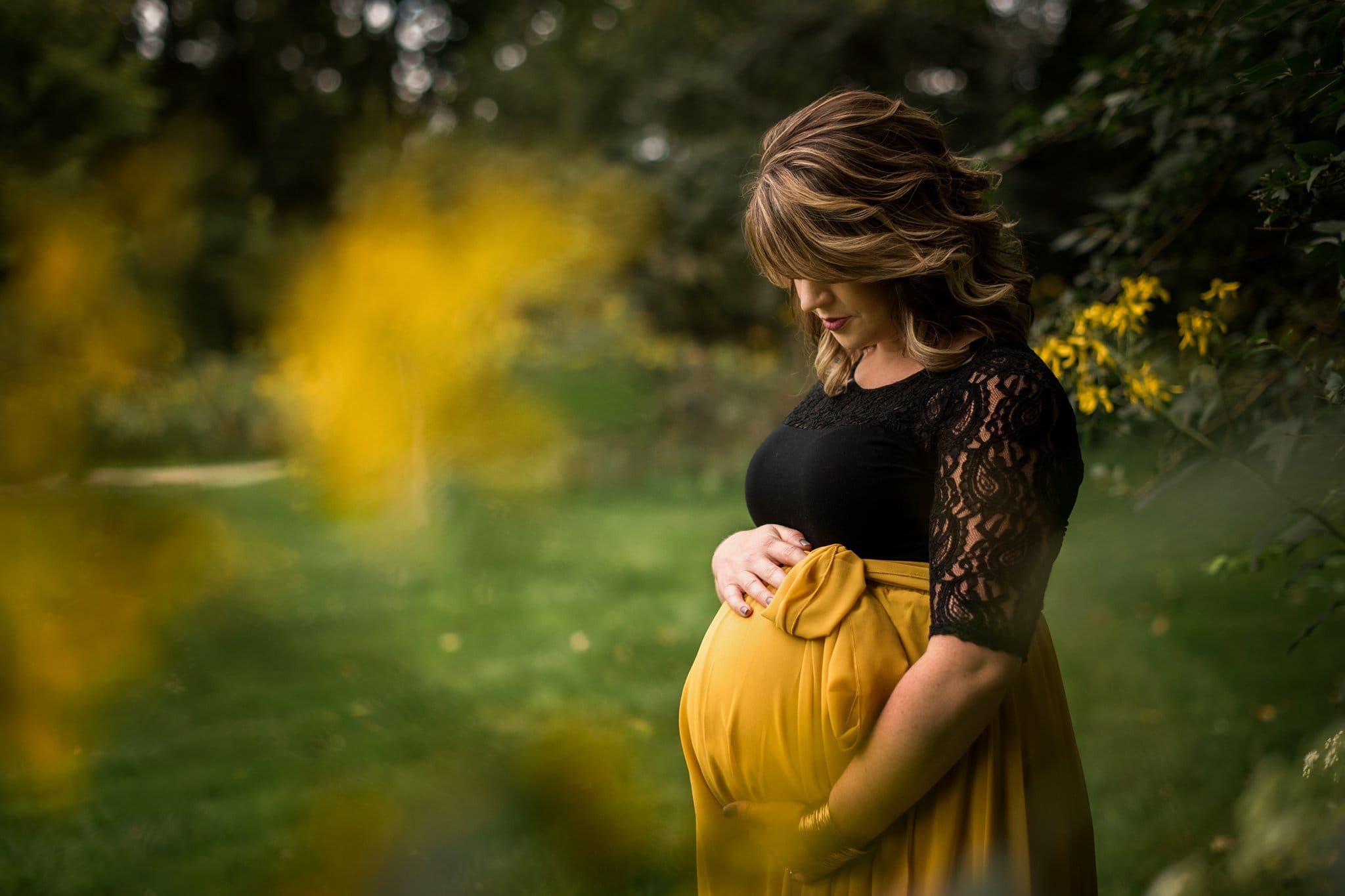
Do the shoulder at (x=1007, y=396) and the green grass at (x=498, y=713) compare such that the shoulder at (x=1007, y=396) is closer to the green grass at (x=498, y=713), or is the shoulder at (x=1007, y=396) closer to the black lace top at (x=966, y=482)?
the black lace top at (x=966, y=482)

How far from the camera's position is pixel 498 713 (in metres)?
4.05

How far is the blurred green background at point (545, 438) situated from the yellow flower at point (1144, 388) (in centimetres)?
2

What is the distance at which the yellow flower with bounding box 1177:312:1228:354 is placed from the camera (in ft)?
6.03

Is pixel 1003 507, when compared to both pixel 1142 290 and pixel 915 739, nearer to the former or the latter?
pixel 915 739

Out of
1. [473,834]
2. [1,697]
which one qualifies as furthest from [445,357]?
[473,834]

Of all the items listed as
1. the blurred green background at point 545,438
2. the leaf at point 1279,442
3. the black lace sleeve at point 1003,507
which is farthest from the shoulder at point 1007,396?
the leaf at point 1279,442

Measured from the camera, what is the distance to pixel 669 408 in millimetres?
9211

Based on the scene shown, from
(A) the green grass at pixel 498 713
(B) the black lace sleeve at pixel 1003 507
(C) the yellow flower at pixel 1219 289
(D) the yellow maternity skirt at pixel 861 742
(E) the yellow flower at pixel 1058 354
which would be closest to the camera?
(B) the black lace sleeve at pixel 1003 507

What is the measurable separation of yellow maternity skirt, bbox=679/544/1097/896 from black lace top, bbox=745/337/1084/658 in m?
0.09

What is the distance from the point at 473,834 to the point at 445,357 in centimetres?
496

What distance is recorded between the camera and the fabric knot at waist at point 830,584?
1309mm

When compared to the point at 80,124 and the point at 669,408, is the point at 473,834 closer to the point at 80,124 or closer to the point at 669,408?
the point at 80,124

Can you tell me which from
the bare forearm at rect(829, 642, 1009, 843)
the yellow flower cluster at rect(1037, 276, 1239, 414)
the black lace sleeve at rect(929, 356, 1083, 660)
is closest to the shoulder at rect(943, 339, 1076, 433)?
the black lace sleeve at rect(929, 356, 1083, 660)

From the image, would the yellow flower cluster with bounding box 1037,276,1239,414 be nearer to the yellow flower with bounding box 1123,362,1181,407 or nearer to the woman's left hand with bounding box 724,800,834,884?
the yellow flower with bounding box 1123,362,1181,407
